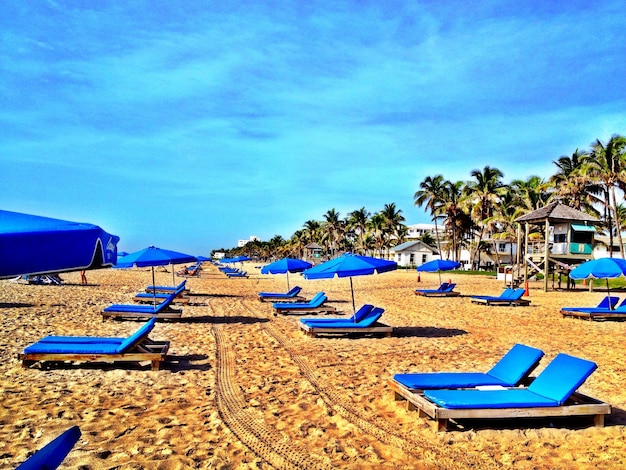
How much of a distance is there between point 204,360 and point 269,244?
129m

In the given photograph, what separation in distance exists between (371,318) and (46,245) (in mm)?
10106

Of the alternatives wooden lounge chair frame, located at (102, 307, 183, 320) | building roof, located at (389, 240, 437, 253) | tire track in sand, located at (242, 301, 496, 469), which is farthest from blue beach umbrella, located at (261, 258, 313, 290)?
building roof, located at (389, 240, 437, 253)

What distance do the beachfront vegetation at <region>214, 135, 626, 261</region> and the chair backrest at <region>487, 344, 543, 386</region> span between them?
94.7 ft

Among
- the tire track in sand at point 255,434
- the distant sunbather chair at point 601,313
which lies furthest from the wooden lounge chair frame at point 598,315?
the tire track in sand at point 255,434

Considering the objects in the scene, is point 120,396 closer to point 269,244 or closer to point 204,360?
point 204,360

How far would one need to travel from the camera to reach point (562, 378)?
6.07m

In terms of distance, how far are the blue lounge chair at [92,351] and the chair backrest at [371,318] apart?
518cm

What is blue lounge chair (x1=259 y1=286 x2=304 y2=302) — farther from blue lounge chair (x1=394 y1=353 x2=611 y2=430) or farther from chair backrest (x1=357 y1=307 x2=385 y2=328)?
blue lounge chair (x1=394 y1=353 x2=611 y2=430)

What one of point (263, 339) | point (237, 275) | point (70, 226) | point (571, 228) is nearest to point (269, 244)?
point (237, 275)

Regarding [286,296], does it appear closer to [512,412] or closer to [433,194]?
[512,412]

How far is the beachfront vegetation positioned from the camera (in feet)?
112

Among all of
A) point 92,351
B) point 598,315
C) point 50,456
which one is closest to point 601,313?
point 598,315

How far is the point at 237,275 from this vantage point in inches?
1887

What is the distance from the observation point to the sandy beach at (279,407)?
4934 millimetres
